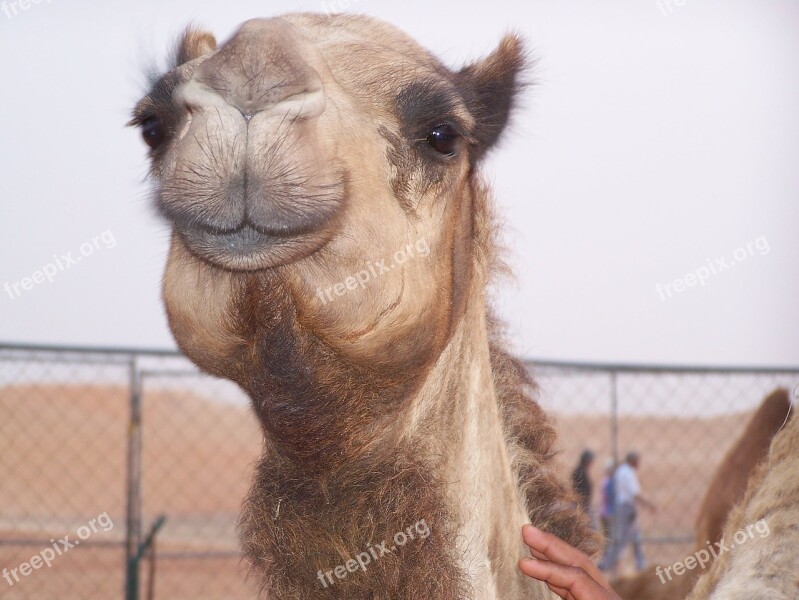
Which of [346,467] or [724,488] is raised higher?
[346,467]

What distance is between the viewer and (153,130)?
89.0 inches

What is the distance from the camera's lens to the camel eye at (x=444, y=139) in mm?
2283

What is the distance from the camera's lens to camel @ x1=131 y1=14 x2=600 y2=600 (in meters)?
1.86

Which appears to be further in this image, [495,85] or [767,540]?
[495,85]

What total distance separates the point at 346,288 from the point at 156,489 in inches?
544

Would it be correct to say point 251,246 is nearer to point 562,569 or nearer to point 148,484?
point 562,569

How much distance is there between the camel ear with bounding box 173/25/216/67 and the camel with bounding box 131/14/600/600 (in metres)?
0.01

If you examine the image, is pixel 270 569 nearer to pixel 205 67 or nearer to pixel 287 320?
pixel 287 320

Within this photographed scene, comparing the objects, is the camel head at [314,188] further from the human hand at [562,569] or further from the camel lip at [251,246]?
the human hand at [562,569]

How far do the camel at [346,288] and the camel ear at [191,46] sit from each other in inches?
0.4

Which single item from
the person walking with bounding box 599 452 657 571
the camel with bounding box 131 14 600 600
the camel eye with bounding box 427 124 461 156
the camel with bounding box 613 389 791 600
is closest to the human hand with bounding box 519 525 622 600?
the camel with bounding box 131 14 600 600

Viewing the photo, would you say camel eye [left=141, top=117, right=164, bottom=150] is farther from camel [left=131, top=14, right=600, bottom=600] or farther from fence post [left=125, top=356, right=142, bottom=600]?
fence post [left=125, top=356, right=142, bottom=600]

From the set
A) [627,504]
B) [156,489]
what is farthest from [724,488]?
[156,489]

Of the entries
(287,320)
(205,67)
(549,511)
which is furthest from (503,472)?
(205,67)
